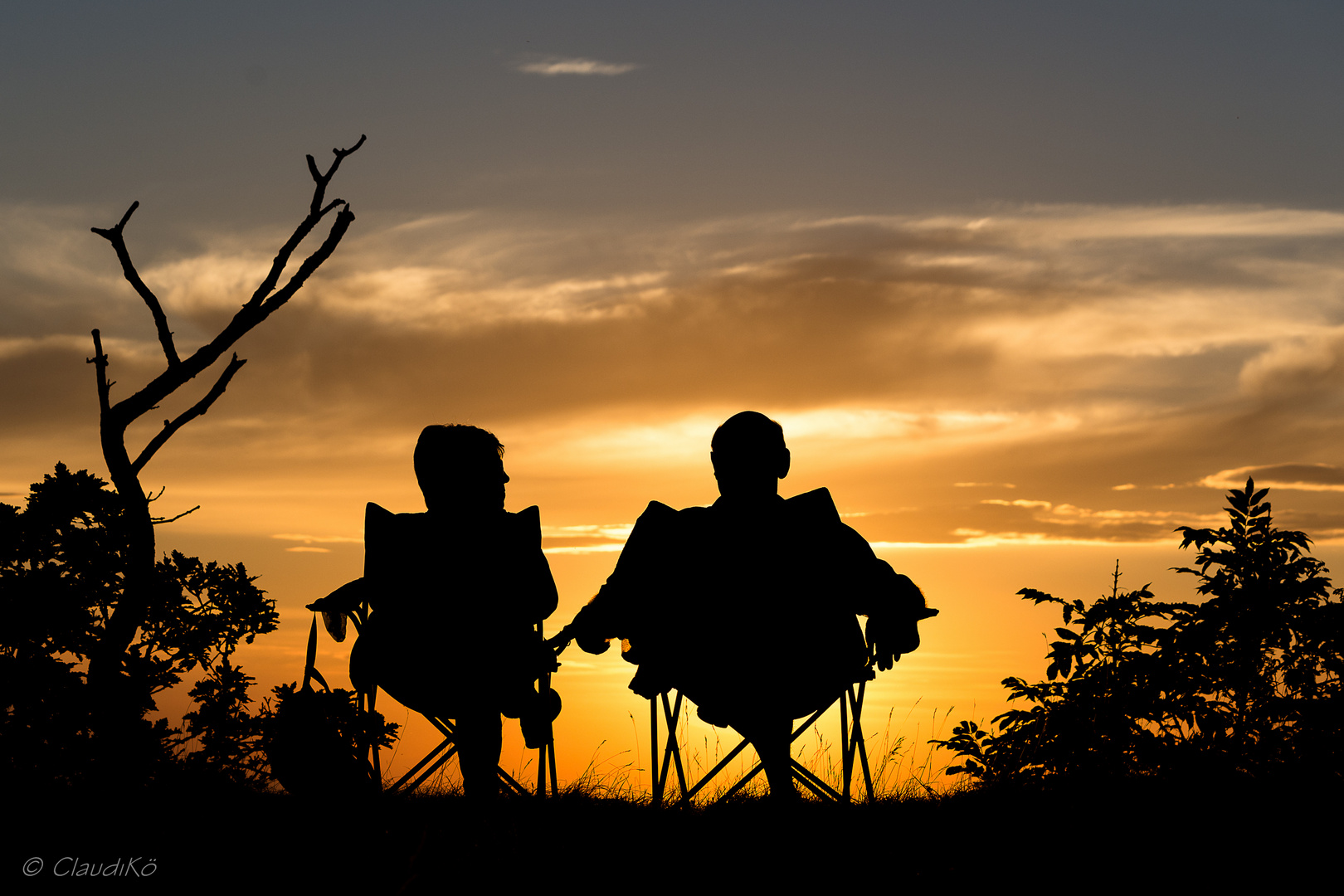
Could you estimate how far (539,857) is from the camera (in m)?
4.02

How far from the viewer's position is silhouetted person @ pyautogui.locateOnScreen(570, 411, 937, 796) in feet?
15.3

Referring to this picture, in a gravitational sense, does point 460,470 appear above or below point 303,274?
below

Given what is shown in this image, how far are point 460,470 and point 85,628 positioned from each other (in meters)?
1.75

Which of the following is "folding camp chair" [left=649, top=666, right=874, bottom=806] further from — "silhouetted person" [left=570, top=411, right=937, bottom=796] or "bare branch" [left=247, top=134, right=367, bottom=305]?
"bare branch" [left=247, top=134, right=367, bottom=305]

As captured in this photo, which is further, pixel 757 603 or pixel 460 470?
pixel 460 470

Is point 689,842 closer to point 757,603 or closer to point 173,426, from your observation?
point 757,603

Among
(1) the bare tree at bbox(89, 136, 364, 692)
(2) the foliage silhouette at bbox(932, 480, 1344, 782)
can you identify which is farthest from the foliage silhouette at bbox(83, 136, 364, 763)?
(2) the foliage silhouette at bbox(932, 480, 1344, 782)

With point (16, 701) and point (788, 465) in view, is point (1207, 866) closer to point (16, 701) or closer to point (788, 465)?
point (788, 465)

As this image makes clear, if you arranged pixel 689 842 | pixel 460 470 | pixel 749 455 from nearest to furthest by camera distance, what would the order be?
pixel 689 842, pixel 749 455, pixel 460 470

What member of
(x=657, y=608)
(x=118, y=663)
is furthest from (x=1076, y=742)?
(x=118, y=663)

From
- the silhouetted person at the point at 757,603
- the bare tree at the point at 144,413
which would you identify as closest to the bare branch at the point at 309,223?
the bare tree at the point at 144,413

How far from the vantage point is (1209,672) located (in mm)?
4734

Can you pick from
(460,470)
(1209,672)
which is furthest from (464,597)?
(1209,672)

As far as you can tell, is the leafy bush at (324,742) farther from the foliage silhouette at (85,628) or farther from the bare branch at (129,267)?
the bare branch at (129,267)
